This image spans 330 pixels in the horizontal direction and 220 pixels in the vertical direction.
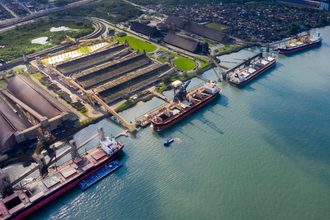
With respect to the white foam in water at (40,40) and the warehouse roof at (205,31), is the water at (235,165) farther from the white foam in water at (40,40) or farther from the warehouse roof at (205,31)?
the white foam in water at (40,40)

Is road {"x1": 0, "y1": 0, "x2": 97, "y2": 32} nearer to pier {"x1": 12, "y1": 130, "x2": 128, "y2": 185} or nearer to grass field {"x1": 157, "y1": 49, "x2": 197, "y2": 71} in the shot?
grass field {"x1": 157, "y1": 49, "x2": 197, "y2": 71}

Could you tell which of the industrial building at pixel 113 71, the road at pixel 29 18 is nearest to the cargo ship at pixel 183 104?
the industrial building at pixel 113 71

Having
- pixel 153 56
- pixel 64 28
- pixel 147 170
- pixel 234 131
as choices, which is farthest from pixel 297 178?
pixel 64 28

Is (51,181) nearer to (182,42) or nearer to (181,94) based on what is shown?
(181,94)

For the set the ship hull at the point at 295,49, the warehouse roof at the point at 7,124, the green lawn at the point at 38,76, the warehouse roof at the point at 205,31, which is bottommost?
the ship hull at the point at 295,49

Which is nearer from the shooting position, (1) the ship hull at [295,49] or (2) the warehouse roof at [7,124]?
(2) the warehouse roof at [7,124]

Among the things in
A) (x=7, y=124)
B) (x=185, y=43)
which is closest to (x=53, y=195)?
(x=7, y=124)

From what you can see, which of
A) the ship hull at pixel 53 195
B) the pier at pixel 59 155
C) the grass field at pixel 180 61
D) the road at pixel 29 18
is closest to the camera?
the ship hull at pixel 53 195
